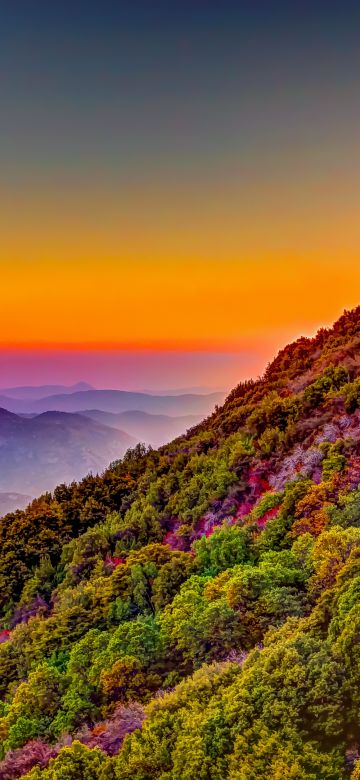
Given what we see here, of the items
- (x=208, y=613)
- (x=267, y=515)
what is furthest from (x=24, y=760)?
(x=267, y=515)

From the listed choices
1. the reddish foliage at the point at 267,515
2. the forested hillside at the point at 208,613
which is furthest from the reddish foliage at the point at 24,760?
the reddish foliage at the point at 267,515

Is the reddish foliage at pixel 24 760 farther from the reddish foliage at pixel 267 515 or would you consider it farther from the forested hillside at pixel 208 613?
the reddish foliage at pixel 267 515

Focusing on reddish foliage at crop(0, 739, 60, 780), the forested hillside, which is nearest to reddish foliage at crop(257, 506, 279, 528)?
the forested hillside

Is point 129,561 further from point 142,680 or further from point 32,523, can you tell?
point 32,523

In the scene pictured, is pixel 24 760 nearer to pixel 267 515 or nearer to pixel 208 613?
pixel 208 613

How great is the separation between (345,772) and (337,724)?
58 cm

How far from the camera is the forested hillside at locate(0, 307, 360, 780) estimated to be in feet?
31.3

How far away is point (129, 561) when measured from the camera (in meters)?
18.0

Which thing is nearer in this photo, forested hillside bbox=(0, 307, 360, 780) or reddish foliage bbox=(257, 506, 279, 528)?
forested hillside bbox=(0, 307, 360, 780)

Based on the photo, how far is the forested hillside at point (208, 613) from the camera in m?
9.55

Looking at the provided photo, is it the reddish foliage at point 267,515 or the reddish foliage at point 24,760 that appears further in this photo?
the reddish foliage at point 267,515

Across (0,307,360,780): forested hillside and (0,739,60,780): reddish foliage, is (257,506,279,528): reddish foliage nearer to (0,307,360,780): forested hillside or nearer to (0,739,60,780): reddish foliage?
(0,307,360,780): forested hillside

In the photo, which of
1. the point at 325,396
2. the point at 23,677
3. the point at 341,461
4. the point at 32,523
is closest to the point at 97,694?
the point at 23,677

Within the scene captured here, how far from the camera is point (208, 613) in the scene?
1307 cm
